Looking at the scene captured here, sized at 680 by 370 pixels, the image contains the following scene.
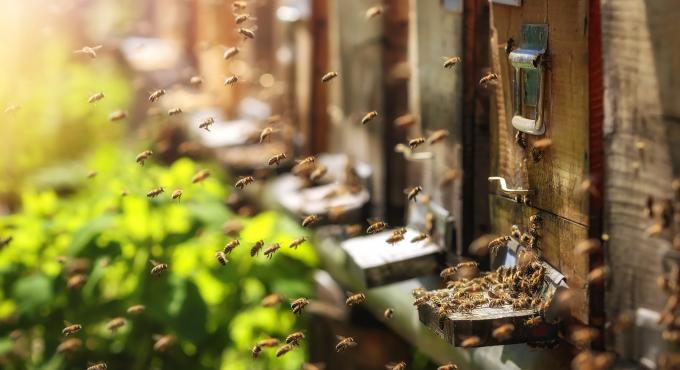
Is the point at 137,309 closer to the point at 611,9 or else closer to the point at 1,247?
the point at 1,247

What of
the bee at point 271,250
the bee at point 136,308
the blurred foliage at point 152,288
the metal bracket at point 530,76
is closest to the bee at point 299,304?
the bee at point 271,250

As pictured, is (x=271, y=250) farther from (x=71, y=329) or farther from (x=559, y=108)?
(x=559, y=108)

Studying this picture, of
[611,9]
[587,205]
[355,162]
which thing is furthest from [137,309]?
[611,9]

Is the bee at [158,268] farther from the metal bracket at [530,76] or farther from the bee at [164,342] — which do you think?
the metal bracket at [530,76]

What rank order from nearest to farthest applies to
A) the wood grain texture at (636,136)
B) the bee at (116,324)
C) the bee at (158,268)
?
the wood grain texture at (636,136) < the bee at (158,268) < the bee at (116,324)

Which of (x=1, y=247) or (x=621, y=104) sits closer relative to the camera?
(x=621, y=104)

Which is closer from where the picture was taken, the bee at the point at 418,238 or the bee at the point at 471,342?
the bee at the point at 471,342
